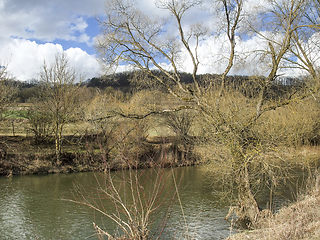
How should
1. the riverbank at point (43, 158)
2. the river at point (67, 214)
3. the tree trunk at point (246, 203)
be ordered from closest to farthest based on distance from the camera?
1. the tree trunk at point (246, 203)
2. the river at point (67, 214)
3. the riverbank at point (43, 158)

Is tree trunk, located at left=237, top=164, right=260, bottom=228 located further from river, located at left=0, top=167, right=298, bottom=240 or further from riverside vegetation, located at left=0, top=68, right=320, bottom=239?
riverside vegetation, located at left=0, top=68, right=320, bottom=239

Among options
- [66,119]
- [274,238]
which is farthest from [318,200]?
[66,119]

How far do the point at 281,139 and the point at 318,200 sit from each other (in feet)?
8.22

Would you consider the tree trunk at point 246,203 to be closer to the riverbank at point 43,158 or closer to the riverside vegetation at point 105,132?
the riverside vegetation at point 105,132

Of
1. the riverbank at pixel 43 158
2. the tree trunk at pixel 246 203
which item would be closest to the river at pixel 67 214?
the tree trunk at pixel 246 203

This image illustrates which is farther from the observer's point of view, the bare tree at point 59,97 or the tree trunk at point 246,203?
the bare tree at point 59,97

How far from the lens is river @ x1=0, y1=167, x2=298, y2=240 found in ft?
30.9

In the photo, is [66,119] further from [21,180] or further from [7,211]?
[7,211]

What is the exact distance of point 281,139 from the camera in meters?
9.55

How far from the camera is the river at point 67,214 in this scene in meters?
9.41

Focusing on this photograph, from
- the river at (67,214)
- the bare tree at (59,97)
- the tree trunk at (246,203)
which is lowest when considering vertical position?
the river at (67,214)

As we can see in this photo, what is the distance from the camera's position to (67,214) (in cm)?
1144

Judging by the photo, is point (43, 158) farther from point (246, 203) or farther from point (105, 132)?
point (246, 203)

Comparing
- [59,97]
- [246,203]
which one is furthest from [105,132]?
[246,203]
